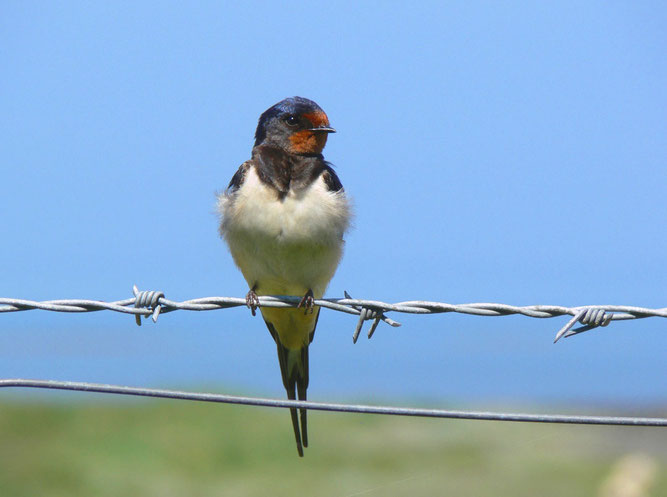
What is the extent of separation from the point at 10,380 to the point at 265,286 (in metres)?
1.38

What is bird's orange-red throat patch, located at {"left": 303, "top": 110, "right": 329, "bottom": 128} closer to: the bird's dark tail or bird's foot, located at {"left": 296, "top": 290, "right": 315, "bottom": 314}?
bird's foot, located at {"left": 296, "top": 290, "right": 315, "bottom": 314}

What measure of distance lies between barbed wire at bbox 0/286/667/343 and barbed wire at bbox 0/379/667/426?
20 cm

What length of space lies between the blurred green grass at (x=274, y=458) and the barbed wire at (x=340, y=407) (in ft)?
14.6

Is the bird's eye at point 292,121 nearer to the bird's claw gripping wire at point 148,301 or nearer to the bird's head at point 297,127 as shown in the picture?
the bird's head at point 297,127

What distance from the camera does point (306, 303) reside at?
3.24 meters

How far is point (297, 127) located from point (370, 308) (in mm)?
1591

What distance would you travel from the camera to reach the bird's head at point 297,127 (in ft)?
12.4

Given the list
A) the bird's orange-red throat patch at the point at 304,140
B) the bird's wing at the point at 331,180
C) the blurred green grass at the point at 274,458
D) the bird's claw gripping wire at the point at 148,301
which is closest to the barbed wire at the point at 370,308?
the bird's claw gripping wire at the point at 148,301

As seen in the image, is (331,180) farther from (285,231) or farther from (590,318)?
(590,318)

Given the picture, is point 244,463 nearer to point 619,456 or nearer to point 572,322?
point 619,456

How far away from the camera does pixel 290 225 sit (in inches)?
131

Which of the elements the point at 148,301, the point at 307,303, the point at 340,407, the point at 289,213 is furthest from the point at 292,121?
the point at 340,407

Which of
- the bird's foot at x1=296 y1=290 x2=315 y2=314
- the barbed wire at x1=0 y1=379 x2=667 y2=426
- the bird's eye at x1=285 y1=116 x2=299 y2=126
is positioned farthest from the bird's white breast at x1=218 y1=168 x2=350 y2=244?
the barbed wire at x1=0 y1=379 x2=667 y2=426

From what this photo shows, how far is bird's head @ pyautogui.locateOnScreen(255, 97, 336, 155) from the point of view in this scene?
12.4 ft
